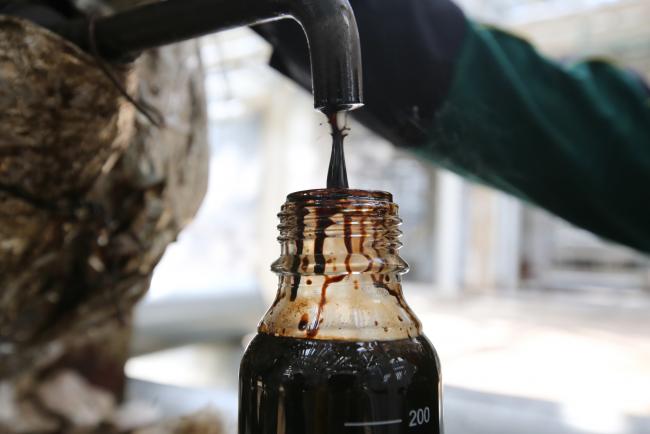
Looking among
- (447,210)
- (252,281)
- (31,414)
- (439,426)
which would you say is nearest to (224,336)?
(252,281)

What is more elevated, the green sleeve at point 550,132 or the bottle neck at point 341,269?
the green sleeve at point 550,132

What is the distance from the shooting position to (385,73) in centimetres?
51

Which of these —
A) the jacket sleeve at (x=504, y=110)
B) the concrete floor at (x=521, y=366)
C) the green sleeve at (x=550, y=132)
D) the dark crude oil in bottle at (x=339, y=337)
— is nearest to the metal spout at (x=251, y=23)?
the dark crude oil in bottle at (x=339, y=337)

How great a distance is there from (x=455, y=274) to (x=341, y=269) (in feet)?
14.6

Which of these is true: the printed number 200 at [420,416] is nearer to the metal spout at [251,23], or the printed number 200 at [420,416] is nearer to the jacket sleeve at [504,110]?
the metal spout at [251,23]

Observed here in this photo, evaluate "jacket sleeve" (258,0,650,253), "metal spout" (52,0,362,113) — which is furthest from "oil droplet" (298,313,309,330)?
"jacket sleeve" (258,0,650,253)

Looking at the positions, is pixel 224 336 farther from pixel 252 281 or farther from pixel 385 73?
pixel 385 73

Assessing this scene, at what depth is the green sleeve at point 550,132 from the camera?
56 cm

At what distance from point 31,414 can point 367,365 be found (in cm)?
53

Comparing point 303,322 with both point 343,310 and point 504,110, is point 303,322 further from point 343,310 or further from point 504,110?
point 504,110

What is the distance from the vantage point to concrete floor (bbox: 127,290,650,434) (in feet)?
2.24

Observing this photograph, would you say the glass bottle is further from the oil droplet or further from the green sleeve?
the green sleeve

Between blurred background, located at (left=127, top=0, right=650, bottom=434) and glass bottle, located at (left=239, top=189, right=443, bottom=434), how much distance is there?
100 millimetres

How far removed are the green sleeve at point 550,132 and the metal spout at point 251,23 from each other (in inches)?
10.5
